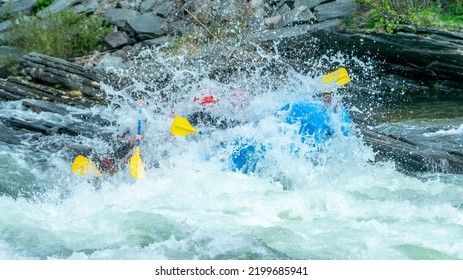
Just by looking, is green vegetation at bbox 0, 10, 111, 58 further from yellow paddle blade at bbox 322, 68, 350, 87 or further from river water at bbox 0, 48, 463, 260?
yellow paddle blade at bbox 322, 68, 350, 87

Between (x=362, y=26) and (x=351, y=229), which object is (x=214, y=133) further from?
(x=362, y=26)

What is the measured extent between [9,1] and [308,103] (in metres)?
11.4

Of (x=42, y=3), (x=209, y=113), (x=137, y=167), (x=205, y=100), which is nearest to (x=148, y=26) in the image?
(x=42, y=3)

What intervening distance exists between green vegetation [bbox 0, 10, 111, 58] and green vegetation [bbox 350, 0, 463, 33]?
17.4 feet

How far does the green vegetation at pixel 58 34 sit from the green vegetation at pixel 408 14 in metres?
5.30

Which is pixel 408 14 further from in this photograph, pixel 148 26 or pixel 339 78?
pixel 148 26

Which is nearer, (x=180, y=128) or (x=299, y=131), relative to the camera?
(x=299, y=131)

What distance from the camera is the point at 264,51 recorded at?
38.4ft

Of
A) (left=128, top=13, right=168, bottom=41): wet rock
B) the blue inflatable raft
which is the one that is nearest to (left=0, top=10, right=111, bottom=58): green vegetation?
(left=128, top=13, right=168, bottom=41): wet rock

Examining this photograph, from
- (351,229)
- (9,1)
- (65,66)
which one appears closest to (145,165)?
(351,229)

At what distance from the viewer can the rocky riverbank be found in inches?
408

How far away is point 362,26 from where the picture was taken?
11.3 metres

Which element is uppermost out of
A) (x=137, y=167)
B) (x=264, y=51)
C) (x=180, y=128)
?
(x=180, y=128)

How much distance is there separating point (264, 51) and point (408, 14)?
243 cm
